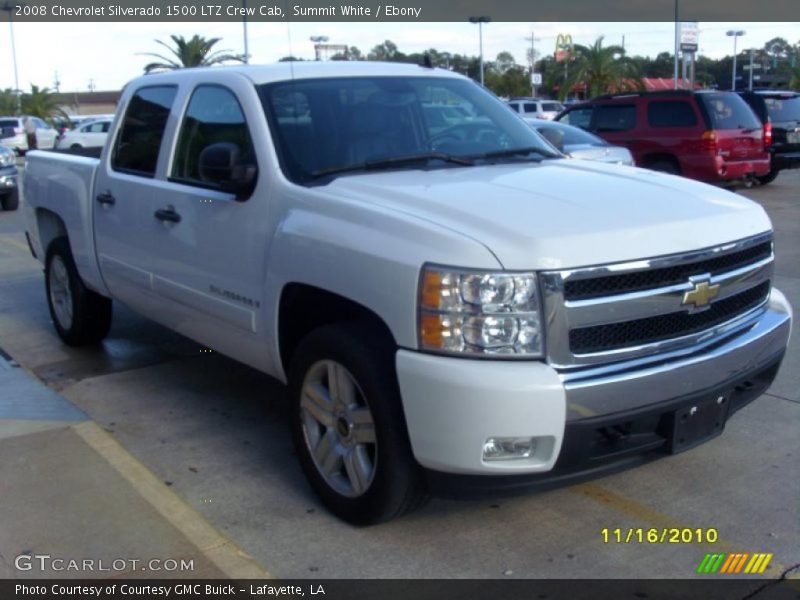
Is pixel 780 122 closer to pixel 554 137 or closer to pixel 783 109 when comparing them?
pixel 783 109

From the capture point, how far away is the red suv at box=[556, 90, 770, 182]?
14555 millimetres

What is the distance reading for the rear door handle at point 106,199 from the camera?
5755 mm

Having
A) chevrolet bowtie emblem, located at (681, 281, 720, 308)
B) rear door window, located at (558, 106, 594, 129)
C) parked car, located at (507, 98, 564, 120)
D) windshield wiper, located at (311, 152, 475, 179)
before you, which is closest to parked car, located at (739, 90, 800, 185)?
rear door window, located at (558, 106, 594, 129)

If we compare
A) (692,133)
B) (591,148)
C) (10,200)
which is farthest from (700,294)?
(10,200)

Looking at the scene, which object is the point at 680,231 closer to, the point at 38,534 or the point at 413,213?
the point at 413,213

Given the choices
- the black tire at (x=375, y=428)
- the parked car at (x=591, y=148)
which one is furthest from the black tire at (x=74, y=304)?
the parked car at (x=591, y=148)

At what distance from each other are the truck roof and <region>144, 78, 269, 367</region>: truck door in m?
0.11

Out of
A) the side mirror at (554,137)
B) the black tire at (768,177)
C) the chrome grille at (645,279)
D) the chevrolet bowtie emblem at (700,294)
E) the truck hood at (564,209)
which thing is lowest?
the black tire at (768,177)

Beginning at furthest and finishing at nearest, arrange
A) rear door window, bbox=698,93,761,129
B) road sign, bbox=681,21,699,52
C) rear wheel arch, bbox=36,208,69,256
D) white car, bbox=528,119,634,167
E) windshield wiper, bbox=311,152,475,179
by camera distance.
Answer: road sign, bbox=681,21,699,52
rear door window, bbox=698,93,761,129
white car, bbox=528,119,634,167
rear wheel arch, bbox=36,208,69,256
windshield wiper, bbox=311,152,475,179

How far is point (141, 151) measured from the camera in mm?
5664

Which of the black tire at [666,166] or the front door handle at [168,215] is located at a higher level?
the front door handle at [168,215]

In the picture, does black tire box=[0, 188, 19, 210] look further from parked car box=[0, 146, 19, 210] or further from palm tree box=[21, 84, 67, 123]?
palm tree box=[21, 84, 67, 123]

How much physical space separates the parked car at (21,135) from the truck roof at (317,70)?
3202 cm
